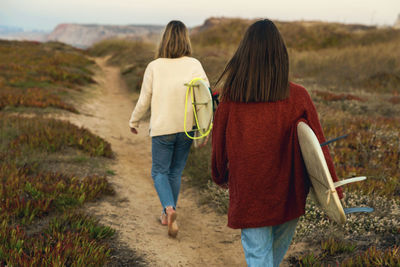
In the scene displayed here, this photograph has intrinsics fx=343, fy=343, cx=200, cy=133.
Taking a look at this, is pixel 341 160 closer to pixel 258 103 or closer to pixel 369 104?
pixel 258 103

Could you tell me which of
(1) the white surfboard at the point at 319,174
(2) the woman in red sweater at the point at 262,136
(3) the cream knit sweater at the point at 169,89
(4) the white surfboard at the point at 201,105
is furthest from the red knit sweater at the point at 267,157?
(3) the cream knit sweater at the point at 169,89

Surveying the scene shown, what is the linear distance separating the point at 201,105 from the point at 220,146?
1.37 meters

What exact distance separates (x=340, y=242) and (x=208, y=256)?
138 centimetres

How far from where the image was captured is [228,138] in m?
2.26

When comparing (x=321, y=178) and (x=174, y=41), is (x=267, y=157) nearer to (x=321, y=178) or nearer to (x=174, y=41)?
(x=321, y=178)

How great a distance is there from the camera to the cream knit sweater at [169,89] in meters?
3.69

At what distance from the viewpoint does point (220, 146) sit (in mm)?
2367

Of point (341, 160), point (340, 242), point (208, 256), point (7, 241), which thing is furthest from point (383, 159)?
point (7, 241)

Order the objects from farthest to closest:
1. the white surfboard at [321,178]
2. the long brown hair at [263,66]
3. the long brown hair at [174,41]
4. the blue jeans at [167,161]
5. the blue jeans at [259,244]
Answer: the blue jeans at [167,161], the long brown hair at [174,41], the blue jeans at [259,244], the long brown hair at [263,66], the white surfboard at [321,178]

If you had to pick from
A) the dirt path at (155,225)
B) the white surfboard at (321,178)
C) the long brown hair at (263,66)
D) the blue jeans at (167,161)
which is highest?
the long brown hair at (263,66)

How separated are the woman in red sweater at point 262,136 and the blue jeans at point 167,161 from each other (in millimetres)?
1546

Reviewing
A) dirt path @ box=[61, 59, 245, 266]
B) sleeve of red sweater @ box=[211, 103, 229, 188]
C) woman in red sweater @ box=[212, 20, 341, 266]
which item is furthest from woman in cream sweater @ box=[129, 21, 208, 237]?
woman in red sweater @ box=[212, 20, 341, 266]

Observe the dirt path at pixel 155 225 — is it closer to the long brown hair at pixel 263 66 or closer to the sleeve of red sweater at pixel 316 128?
the sleeve of red sweater at pixel 316 128

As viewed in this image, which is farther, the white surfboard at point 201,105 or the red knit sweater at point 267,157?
the white surfboard at point 201,105
